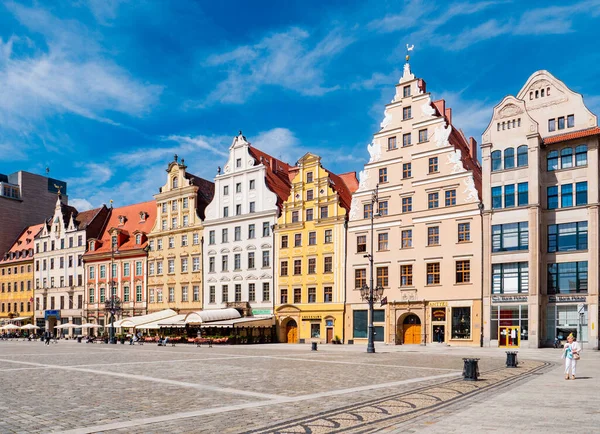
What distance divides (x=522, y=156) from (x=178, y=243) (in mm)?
37849

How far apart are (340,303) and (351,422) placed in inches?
1649

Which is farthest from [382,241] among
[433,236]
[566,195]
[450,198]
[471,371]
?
[471,371]

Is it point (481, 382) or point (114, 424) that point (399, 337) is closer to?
point (481, 382)

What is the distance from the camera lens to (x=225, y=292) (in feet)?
201

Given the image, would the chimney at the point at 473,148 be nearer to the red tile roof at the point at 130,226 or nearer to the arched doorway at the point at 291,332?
the arched doorway at the point at 291,332

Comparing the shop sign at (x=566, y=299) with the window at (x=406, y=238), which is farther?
the window at (x=406, y=238)

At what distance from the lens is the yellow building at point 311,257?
5359cm

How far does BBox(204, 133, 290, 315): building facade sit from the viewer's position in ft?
192

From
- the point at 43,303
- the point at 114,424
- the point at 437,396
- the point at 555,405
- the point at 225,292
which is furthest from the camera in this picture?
the point at 43,303

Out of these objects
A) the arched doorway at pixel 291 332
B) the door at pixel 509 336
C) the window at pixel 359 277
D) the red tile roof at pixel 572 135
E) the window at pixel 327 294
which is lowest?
the arched doorway at pixel 291 332

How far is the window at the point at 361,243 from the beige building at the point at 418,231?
0.29ft

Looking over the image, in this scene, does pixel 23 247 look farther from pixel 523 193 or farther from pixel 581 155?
pixel 581 155

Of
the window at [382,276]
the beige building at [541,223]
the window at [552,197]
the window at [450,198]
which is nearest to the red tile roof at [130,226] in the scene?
the window at [382,276]

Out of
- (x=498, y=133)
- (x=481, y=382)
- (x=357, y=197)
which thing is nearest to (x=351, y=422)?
(x=481, y=382)
